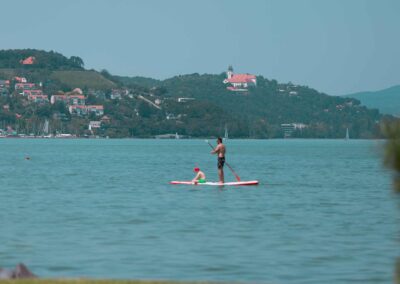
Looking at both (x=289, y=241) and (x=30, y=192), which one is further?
(x=30, y=192)

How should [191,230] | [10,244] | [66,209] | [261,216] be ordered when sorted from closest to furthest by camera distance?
1. [10,244]
2. [191,230]
3. [261,216]
4. [66,209]

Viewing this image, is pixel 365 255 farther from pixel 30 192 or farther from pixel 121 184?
pixel 121 184

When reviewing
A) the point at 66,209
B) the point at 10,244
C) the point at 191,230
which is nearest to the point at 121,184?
the point at 66,209

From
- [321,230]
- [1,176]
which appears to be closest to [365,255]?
[321,230]

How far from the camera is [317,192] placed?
41594 mm

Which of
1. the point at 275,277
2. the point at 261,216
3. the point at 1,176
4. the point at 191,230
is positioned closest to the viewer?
the point at 275,277

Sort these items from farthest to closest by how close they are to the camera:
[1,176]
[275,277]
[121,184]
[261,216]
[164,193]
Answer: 1. [1,176]
2. [121,184]
3. [164,193]
4. [261,216]
5. [275,277]

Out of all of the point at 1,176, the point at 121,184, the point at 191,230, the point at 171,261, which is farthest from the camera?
the point at 1,176

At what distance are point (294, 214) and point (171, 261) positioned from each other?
427 inches

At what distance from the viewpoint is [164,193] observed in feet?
129

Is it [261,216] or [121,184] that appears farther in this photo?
[121,184]

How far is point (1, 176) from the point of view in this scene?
54.6 meters

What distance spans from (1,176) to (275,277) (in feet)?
126

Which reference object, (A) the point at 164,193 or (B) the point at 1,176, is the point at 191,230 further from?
(B) the point at 1,176
